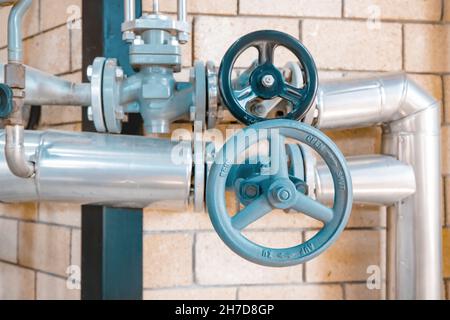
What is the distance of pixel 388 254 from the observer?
3.88 ft

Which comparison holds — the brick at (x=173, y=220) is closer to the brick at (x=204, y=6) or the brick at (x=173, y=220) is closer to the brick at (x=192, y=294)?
the brick at (x=192, y=294)

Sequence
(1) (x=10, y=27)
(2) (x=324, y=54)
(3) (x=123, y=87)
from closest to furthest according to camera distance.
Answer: (1) (x=10, y=27), (3) (x=123, y=87), (2) (x=324, y=54)

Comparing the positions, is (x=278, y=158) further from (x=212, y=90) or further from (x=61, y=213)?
(x=61, y=213)

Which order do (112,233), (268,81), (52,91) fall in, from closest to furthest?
(268,81)
(52,91)
(112,233)

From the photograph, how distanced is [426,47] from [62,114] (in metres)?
0.98

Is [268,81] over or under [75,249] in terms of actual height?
over

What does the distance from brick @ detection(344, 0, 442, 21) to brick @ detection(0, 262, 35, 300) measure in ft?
3.72

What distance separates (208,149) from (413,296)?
61 centimetres

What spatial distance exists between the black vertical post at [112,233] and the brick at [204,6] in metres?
0.06

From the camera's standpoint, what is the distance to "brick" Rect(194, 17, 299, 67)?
1.19m

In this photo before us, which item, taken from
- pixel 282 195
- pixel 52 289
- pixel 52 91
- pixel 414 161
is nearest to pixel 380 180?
pixel 414 161

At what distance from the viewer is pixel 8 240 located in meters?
1.38
